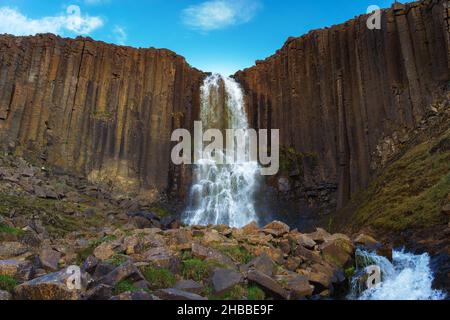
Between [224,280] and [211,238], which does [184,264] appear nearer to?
[224,280]

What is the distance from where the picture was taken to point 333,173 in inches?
1223

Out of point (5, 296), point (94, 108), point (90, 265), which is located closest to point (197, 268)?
point (90, 265)

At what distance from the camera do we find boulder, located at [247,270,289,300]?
1071cm

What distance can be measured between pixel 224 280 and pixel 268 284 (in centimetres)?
118

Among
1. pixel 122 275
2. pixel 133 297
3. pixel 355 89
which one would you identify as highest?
pixel 355 89

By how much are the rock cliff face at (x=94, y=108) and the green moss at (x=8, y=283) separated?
23.2 m

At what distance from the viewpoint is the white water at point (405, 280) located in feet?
37.5

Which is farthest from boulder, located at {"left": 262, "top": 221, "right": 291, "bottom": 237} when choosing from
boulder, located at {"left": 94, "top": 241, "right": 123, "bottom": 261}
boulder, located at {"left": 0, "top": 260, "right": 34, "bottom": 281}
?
boulder, located at {"left": 0, "top": 260, "right": 34, "bottom": 281}

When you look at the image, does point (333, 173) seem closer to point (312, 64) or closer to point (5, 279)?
point (312, 64)

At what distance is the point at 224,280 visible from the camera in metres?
10.5

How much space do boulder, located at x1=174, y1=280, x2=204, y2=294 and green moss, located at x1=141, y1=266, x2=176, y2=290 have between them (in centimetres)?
41

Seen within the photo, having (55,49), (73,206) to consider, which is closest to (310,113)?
(73,206)

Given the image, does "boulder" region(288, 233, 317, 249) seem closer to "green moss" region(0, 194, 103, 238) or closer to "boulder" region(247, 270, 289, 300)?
"boulder" region(247, 270, 289, 300)
